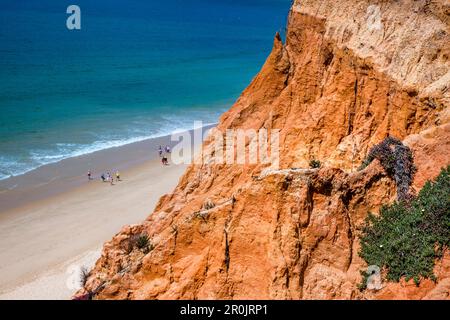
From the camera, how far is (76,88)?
226ft

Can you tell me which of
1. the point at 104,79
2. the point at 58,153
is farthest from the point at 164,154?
the point at 104,79

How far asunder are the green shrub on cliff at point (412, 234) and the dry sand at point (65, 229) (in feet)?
51.1

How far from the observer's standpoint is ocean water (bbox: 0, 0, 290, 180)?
48312 millimetres

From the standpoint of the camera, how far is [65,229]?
1141 inches

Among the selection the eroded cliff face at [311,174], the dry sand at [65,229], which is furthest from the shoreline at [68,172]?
the eroded cliff face at [311,174]

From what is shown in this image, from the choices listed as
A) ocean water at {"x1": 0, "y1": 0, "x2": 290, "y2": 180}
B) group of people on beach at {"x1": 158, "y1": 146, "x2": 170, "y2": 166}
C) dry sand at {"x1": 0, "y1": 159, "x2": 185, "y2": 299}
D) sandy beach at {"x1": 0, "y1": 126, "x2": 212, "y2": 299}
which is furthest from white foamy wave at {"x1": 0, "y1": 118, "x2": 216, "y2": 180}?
dry sand at {"x1": 0, "y1": 159, "x2": 185, "y2": 299}

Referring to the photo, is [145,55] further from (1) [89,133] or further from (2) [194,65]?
(1) [89,133]

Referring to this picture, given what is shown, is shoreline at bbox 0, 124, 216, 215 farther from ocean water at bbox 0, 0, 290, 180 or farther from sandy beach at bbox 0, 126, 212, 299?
ocean water at bbox 0, 0, 290, 180

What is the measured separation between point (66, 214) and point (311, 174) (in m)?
24.8

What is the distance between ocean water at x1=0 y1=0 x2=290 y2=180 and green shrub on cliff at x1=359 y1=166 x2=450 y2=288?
34263 millimetres

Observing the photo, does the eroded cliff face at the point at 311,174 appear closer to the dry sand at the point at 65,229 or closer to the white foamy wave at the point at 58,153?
the dry sand at the point at 65,229

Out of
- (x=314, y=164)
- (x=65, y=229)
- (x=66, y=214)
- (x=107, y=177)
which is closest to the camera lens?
(x=314, y=164)

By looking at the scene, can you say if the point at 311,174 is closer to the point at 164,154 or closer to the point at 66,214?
the point at 66,214
